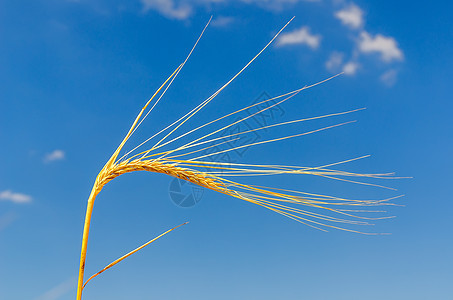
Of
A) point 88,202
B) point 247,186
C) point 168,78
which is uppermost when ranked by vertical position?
point 168,78

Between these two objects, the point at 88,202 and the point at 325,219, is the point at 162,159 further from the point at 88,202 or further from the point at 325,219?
the point at 325,219

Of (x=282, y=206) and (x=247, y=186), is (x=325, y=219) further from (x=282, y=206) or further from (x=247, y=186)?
(x=247, y=186)

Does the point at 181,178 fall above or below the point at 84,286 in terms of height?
above

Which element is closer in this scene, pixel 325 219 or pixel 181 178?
pixel 325 219

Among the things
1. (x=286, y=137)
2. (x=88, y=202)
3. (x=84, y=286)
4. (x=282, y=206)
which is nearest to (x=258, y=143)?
(x=286, y=137)

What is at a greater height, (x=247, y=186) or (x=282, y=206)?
(x=247, y=186)

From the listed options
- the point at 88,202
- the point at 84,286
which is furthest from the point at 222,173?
the point at 84,286

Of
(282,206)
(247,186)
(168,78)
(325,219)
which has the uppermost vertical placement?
(168,78)

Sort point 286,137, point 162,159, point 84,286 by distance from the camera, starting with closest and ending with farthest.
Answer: point 286,137 → point 84,286 → point 162,159

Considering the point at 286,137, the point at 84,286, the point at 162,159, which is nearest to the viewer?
the point at 286,137
